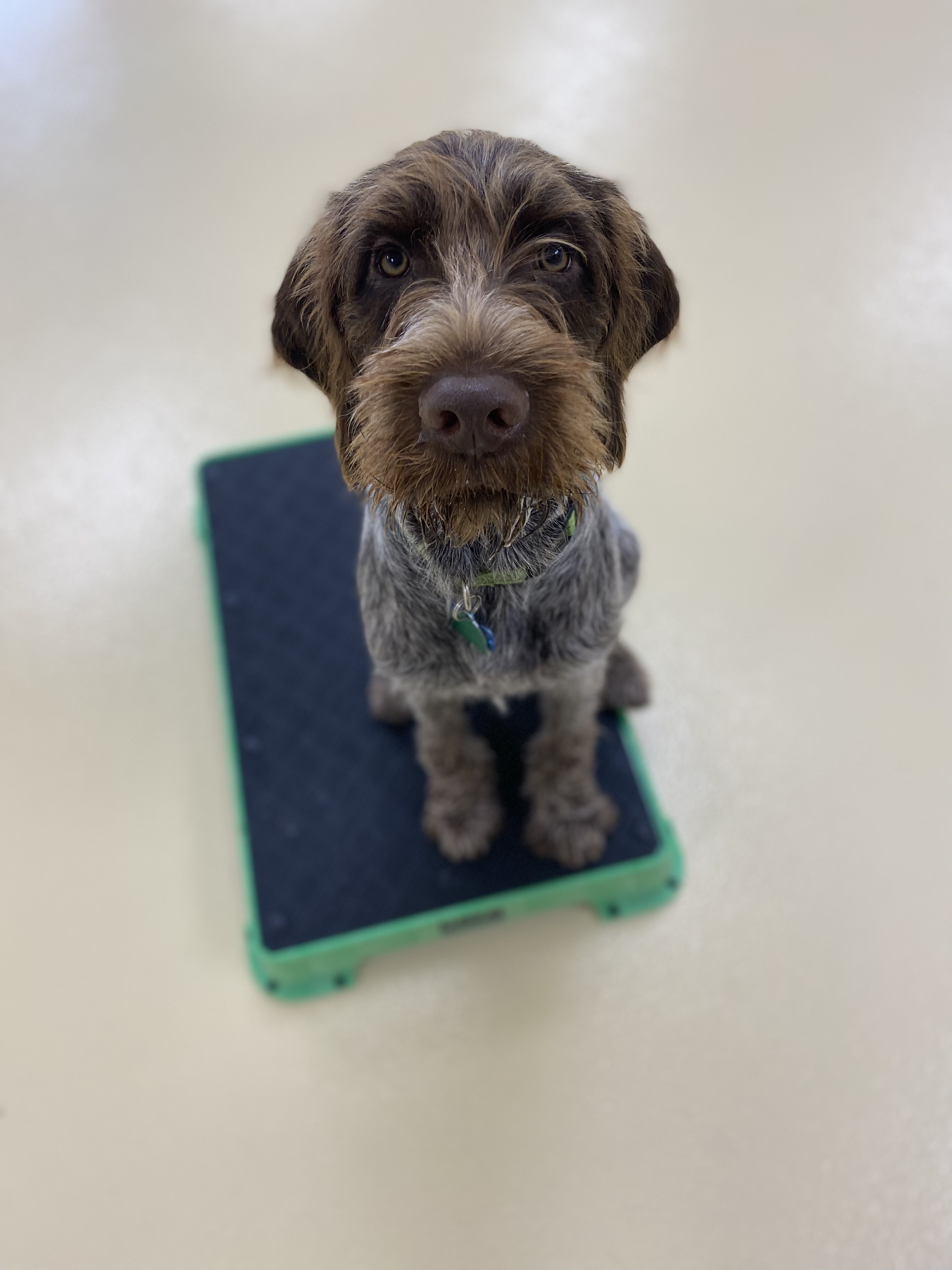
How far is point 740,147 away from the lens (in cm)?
378

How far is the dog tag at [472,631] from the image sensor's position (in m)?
1.71

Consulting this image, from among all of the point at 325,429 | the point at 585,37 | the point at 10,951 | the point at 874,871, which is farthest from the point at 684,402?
the point at 10,951

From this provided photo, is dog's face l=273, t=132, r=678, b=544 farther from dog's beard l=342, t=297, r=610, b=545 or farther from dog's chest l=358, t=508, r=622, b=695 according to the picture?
dog's chest l=358, t=508, r=622, b=695

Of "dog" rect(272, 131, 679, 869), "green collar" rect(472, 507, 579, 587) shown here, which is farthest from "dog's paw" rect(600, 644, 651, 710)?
"green collar" rect(472, 507, 579, 587)

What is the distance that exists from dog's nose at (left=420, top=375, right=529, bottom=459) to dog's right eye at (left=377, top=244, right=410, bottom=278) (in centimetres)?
37

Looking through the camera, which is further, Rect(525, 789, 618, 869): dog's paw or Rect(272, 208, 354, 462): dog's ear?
Rect(525, 789, 618, 869): dog's paw

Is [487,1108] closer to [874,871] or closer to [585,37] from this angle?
[874,871]

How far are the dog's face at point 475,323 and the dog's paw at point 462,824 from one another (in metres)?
1.09

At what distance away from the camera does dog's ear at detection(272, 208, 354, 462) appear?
155cm

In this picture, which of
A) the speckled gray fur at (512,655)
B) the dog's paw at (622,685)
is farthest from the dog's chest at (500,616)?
the dog's paw at (622,685)

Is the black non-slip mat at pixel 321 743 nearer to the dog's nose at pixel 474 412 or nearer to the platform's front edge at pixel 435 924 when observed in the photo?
the platform's front edge at pixel 435 924

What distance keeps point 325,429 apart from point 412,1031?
2032mm

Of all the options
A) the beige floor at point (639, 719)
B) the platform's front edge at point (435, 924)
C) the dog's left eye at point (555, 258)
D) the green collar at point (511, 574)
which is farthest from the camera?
the platform's front edge at point (435, 924)

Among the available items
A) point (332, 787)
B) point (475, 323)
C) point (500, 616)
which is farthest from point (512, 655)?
point (332, 787)
